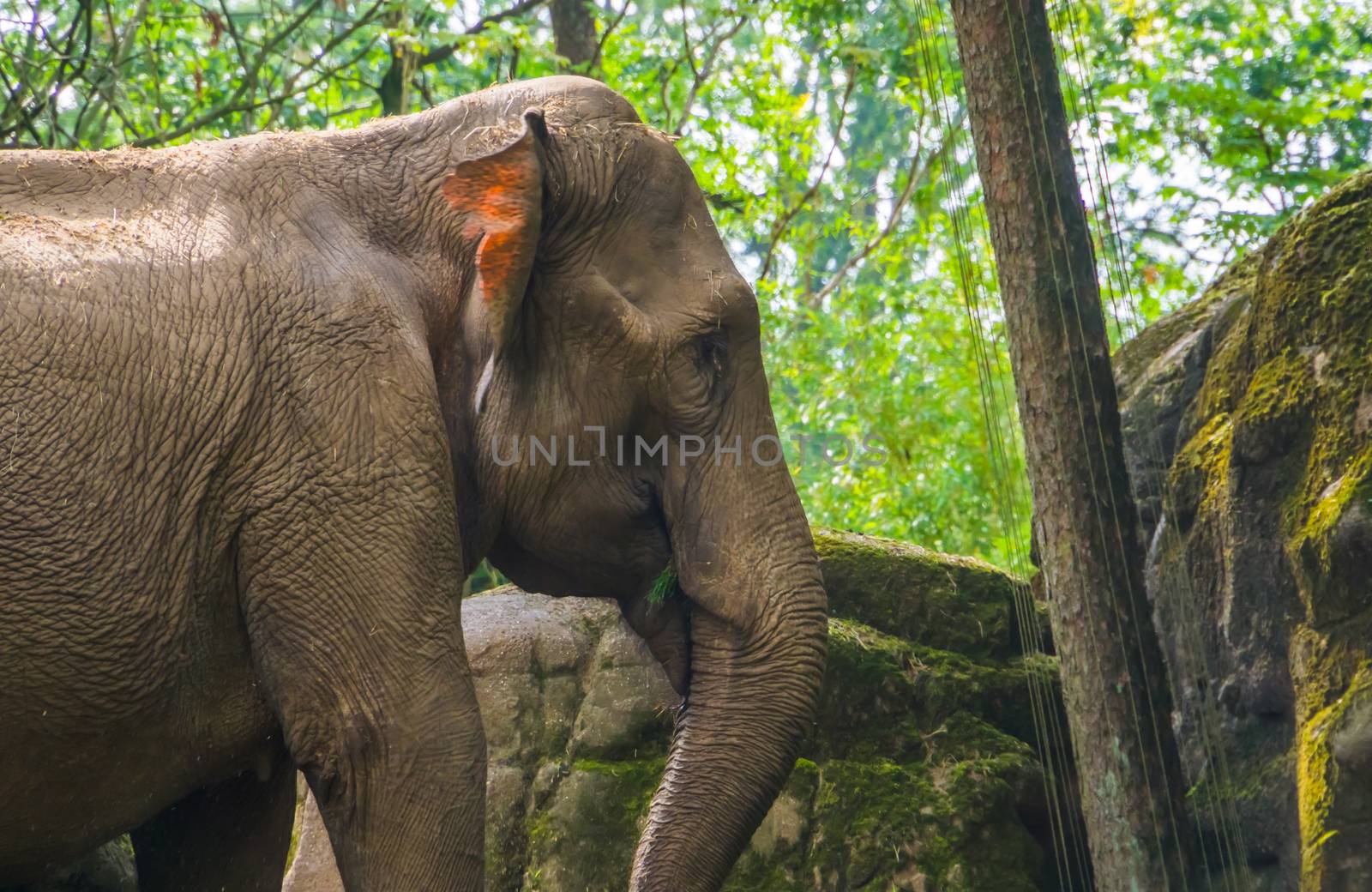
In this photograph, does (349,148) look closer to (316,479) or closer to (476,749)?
(316,479)

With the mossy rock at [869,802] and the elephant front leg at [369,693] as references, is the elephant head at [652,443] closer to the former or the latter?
the elephant front leg at [369,693]

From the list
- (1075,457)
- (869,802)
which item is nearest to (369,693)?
(869,802)

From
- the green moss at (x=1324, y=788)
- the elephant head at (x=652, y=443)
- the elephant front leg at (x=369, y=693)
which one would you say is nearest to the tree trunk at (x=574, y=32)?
the elephant head at (x=652, y=443)

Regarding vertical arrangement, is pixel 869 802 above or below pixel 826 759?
below

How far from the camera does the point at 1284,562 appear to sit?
494cm

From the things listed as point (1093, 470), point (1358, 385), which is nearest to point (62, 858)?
point (1093, 470)

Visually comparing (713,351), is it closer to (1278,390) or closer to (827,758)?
(827,758)

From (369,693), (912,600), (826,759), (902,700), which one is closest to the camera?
(369,693)

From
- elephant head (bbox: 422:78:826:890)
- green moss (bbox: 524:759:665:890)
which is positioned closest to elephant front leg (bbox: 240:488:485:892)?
A: elephant head (bbox: 422:78:826:890)

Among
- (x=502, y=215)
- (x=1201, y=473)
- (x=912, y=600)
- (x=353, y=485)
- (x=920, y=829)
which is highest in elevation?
(x=502, y=215)

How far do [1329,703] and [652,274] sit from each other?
7.95 feet

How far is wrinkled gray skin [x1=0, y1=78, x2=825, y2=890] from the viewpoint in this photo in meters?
3.07

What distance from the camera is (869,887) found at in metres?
5.11

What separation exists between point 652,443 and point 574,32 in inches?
292
